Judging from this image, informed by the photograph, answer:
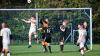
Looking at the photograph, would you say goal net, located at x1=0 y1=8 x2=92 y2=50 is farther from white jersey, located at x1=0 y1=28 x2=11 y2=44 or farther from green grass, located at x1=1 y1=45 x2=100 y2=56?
white jersey, located at x1=0 y1=28 x2=11 y2=44

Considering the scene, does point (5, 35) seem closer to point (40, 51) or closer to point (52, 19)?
point (40, 51)

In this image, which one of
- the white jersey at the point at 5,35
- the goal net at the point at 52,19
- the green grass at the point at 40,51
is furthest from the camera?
the goal net at the point at 52,19

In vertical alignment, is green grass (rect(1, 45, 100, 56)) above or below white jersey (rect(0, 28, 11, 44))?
below

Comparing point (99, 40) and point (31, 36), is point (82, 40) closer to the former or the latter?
→ point (31, 36)

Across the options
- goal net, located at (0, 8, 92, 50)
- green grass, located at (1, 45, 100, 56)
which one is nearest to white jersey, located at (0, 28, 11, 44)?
green grass, located at (1, 45, 100, 56)

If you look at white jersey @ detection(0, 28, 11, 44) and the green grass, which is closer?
white jersey @ detection(0, 28, 11, 44)

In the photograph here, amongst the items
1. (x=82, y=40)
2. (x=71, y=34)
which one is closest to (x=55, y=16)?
(x=71, y=34)

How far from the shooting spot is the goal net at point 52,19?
1244 inches

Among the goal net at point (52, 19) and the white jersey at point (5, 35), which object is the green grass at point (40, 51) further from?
the white jersey at point (5, 35)

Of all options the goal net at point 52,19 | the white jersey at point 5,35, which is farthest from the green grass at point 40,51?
the white jersey at point 5,35

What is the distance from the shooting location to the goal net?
104ft

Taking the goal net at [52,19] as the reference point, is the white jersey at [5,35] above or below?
above

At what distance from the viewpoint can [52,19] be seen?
3338 centimetres

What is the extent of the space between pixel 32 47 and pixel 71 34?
284 cm
